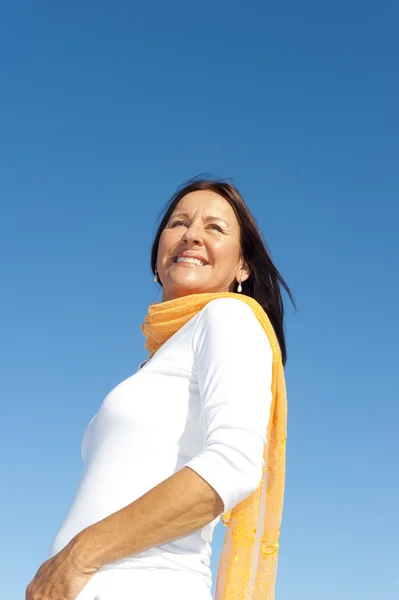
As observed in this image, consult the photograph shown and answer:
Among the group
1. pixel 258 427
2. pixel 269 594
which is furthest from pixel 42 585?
pixel 269 594

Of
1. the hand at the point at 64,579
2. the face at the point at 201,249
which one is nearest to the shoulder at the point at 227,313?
the face at the point at 201,249

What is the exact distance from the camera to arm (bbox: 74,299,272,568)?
2500mm

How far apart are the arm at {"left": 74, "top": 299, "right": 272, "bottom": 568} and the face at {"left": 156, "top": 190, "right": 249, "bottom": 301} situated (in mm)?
780

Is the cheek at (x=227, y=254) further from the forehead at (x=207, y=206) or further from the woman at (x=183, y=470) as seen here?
the woman at (x=183, y=470)

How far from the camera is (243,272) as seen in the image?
4.06 meters

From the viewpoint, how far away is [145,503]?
250 centimetres

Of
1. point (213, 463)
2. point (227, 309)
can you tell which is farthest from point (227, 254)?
point (213, 463)

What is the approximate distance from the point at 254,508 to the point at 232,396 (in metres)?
0.70

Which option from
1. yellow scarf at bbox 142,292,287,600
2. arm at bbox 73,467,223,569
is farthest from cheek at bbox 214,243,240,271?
arm at bbox 73,467,223,569

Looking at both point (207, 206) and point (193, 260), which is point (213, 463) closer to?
point (193, 260)

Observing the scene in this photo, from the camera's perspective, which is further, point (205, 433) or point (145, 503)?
point (205, 433)

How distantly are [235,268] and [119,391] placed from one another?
1.25 m

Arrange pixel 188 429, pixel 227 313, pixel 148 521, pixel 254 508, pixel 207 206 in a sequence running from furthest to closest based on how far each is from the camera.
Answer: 1. pixel 207 206
2. pixel 254 508
3. pixel 227 313
4. pixel 188 429
5. pixel 148 521

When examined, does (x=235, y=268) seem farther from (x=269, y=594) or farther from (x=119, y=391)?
(x=269, y=594)
